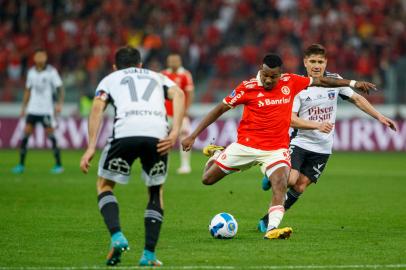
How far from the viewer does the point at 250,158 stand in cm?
1080

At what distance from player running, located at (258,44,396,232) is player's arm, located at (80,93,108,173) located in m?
3.68

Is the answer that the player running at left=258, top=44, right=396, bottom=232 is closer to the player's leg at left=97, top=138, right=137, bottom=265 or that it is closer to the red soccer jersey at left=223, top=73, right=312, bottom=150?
the red soccer jersey at left=223, top=73, right=312, bottom=150

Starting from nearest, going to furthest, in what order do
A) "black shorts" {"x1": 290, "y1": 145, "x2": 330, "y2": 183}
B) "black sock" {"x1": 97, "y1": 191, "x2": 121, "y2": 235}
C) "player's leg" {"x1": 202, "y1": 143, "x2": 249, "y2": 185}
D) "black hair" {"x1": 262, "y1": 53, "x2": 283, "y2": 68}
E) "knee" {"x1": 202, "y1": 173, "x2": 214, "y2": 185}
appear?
"black sock" {"x1": 97, "y1": 191, "x2": 121, "y2": 235}
"black hair" {"x1": 262, "y1": 53, "x2": 283, "y2": 68}
"player's leg" {"x1": 202, "y1": 143, "x2": 249, "y2": 185}
"knee" {"x1": 202, "y1": 173, "x2": 214, "y2": 185}
"black shorts" {"x1": 290, "y1": 145, "x2": 330, "y2": 183}

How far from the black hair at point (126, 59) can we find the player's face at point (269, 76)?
228cm

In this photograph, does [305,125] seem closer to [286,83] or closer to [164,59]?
[286,83]

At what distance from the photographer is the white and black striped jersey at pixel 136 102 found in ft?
27.3

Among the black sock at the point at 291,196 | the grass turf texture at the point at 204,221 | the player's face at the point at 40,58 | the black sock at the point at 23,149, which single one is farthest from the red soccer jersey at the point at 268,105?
the black sock at the point at 23,149

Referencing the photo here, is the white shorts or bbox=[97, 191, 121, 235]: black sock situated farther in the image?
the white shorts

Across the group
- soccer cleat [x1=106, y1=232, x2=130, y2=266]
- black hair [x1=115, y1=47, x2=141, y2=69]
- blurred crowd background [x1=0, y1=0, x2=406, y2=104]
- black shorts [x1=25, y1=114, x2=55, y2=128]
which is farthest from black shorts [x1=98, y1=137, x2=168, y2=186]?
blurred crowd background [x1=0, y1=0, x2=406, y2=104]

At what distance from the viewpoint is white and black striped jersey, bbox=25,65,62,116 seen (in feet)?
Result: 66.9

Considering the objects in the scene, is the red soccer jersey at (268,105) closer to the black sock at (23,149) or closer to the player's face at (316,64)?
the player's face at (316,64)

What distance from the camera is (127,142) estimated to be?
327 inches

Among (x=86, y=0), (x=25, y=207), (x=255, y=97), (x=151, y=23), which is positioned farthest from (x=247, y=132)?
(x=86, y=0)

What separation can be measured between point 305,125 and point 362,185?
25.9 ft
